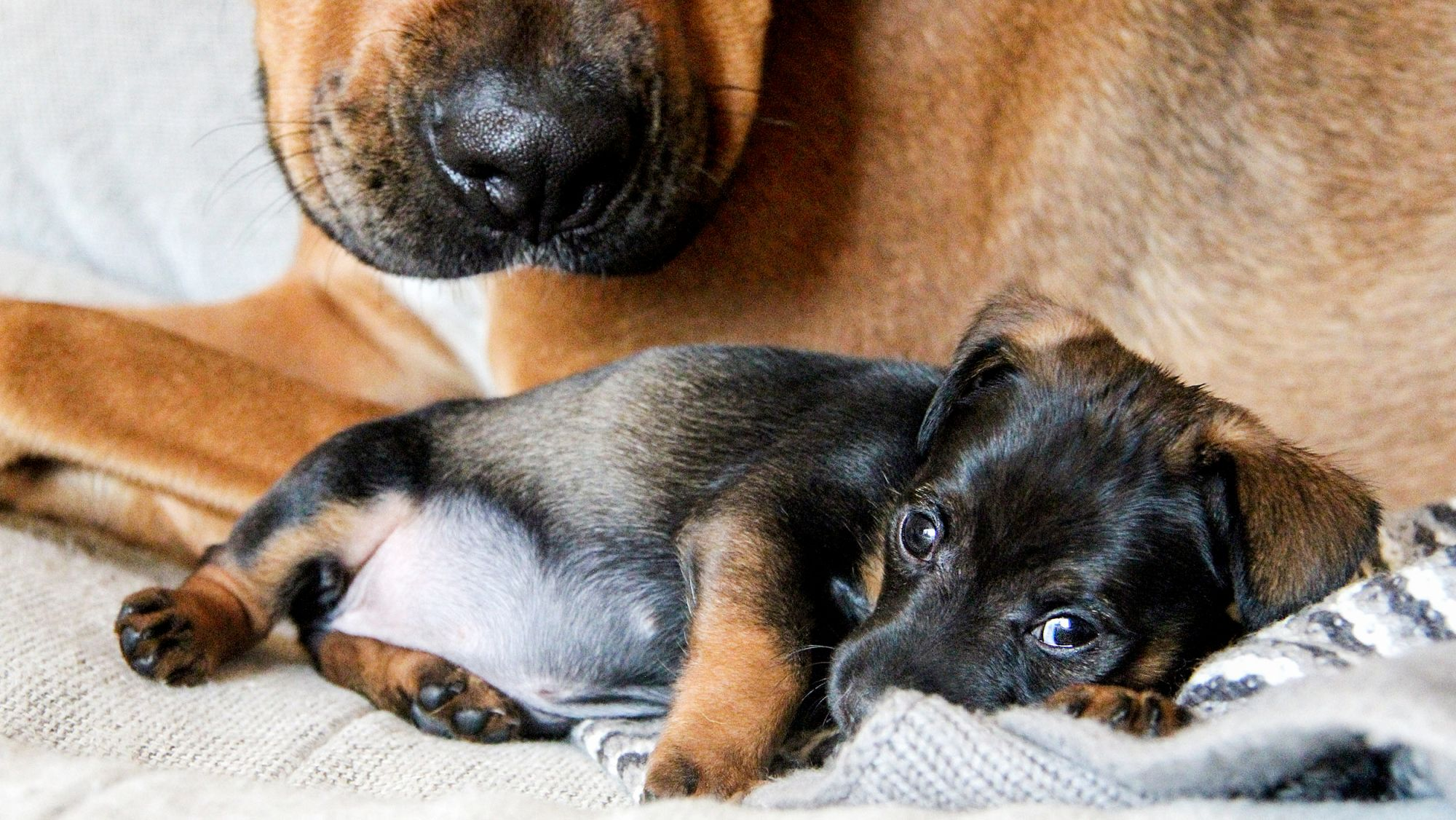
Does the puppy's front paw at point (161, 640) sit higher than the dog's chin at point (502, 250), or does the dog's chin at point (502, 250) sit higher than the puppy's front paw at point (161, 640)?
the dog's chin at point (502, 250)

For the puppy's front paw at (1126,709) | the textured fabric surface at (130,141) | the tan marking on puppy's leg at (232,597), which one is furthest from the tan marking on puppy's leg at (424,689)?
the textured fabric surface at (130,141)

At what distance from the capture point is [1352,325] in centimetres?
227

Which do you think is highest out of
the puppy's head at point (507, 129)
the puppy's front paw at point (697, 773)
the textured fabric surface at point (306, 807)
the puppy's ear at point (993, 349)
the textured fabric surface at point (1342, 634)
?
the puppy's head at point (507, 129)

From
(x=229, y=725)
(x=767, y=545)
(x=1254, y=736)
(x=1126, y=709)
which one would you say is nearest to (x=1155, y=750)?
(x=1254, y=736)

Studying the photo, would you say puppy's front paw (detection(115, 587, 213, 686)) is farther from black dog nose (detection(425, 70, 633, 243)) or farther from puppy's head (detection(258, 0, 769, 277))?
black dog nose (detection(425, 70, 633, 243))

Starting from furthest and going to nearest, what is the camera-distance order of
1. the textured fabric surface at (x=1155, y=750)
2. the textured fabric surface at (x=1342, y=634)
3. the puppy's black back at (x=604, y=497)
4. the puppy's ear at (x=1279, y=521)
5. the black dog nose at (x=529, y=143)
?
the puppy's black back at (x=604, y=497), the black dog nose at (x=529, y=143), the puppy's ear at (x=1279, y=521), the textured fabric surface at (x=1342, y=634), the textured fabric surface at (x=1155, y=750)

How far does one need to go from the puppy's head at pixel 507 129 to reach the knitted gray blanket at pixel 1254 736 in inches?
30.3

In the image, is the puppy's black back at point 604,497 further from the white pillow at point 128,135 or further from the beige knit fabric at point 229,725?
the white pillow at point 128,135

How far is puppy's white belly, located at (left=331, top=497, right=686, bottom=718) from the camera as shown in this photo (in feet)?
6.33

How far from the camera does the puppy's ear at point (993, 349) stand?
1835mm

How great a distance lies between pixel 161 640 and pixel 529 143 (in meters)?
0.80

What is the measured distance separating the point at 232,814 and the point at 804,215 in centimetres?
134

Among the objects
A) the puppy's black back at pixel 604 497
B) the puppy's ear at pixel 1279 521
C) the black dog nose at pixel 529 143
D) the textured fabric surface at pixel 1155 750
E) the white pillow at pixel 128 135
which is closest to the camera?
the textured fabric surface at pixel 1155 750

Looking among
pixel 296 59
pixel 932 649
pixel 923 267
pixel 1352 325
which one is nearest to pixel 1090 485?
pixel 932 649
